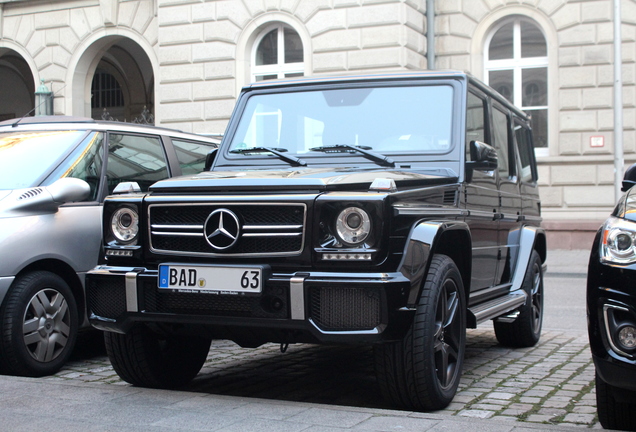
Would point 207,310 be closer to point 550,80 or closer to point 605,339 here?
point 605,339

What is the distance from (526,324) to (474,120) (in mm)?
2050

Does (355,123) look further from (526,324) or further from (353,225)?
(526,324)

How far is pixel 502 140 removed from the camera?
6793mm

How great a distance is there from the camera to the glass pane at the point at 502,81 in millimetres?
19422

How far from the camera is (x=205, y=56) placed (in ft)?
65.4

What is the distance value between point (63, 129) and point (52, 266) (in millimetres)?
1145

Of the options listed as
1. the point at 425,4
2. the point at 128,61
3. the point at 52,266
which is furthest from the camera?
the point at 128,61

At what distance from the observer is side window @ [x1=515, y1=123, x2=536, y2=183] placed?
7.57 metres

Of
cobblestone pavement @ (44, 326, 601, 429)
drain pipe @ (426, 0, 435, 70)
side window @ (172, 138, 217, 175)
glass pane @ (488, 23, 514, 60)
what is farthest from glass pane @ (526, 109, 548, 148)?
side window @ (172, 138, 217, 175)

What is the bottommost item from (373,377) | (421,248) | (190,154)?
(373,377)

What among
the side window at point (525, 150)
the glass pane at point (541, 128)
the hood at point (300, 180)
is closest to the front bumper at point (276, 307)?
the hood at point (300, 180)

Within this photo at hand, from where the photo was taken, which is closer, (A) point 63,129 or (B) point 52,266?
(B) point 52,266

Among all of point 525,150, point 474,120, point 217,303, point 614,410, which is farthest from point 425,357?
point 525,150

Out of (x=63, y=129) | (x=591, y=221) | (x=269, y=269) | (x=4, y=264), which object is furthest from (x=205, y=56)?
(x=269, y=269)
